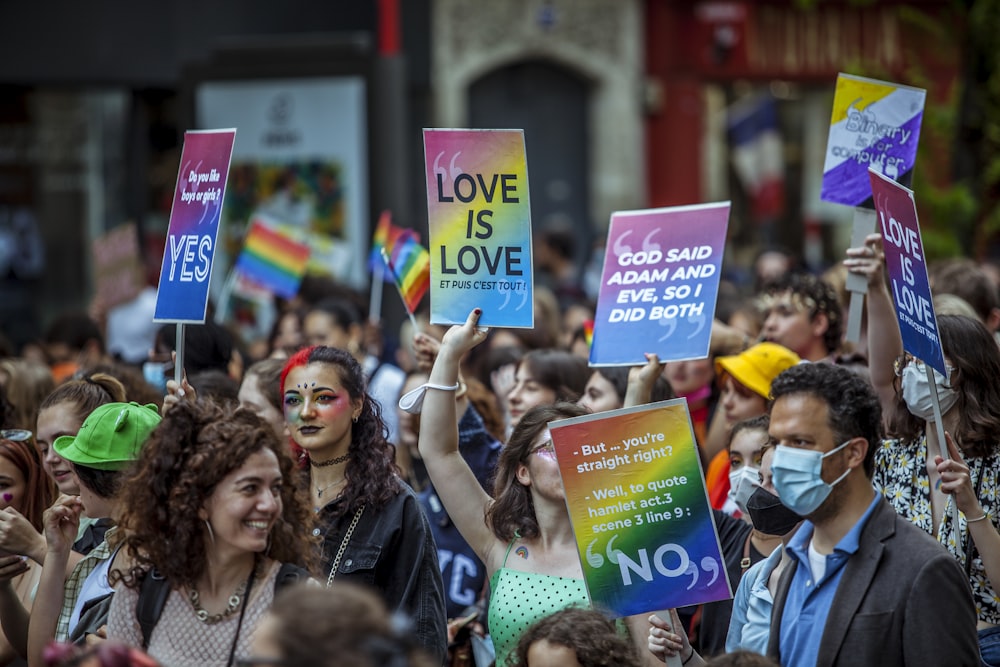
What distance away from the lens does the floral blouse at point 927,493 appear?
14.9 ft

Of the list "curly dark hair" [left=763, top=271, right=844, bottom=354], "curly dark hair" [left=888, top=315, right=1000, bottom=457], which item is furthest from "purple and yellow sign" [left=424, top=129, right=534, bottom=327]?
"curly dark hair" [left=763, top=271, right=844, bottom=354]

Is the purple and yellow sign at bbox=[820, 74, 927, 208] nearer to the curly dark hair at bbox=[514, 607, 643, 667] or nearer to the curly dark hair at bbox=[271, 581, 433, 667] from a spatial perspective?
the curly dark hair at bbox=[514, 607, 643, 667]

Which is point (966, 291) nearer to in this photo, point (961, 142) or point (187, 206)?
point (187, 206)

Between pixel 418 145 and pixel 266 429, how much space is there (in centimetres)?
1273

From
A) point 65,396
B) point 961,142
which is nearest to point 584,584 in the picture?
point 65,396

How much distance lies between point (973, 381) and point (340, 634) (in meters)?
2.78

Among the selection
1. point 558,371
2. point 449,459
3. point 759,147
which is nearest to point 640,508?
point 449,459

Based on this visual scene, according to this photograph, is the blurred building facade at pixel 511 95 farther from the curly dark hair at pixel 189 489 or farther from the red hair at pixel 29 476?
the curly dark hair at pixel 189 489

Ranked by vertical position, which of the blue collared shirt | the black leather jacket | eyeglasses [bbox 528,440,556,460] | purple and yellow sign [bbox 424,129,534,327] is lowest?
the black leather jacket

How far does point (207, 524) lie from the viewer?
3.89 m

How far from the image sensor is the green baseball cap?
4637mm

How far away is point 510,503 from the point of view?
4.72 m

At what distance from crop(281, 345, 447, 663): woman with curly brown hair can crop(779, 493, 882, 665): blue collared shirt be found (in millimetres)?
1181

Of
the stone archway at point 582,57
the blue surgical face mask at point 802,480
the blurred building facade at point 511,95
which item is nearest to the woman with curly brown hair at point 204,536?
the blue surgical face mask at point 802,480
